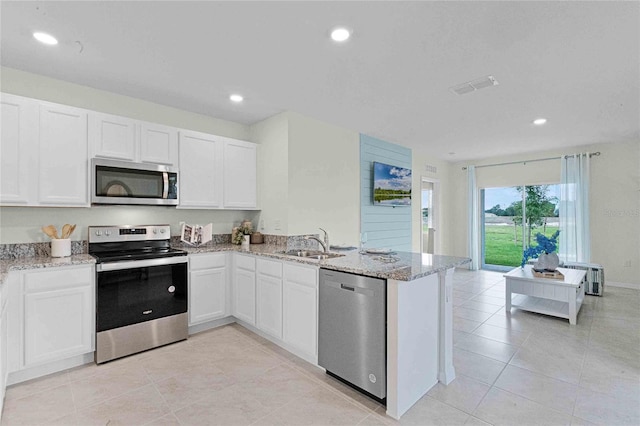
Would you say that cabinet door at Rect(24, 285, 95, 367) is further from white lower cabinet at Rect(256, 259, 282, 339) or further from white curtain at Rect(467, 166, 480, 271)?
white curtain at Rect(467, 166, 480, 271)

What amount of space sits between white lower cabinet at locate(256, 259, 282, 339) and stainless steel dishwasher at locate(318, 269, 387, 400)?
1.90 feet

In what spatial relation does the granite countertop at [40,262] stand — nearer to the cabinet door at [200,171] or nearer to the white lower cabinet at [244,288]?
the cabinet door at [200,171]

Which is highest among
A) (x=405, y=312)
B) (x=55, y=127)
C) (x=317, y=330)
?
(x=55, y=127)

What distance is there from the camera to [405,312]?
1977mm

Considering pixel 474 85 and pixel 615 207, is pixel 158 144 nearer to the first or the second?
pixel 474 85

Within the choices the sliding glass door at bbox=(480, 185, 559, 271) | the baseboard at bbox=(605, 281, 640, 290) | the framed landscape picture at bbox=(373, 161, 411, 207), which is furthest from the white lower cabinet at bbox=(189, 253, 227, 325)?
the baseboard at bbox=(605, 281, 640, 290)

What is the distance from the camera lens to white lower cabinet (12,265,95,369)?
229 centimetres

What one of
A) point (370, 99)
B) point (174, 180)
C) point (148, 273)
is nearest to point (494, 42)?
point (370, 99)

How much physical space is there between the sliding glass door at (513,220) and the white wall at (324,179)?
413 centimetres

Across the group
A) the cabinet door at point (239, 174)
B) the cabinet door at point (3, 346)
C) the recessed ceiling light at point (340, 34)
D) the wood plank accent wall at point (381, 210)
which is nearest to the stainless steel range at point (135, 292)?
the cabinet door at point (3, 346)

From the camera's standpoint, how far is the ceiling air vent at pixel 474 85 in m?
2.85

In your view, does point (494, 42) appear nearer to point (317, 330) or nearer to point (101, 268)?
point (317, 330)

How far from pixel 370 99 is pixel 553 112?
2.39 meters

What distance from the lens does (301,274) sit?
2.60 meters
